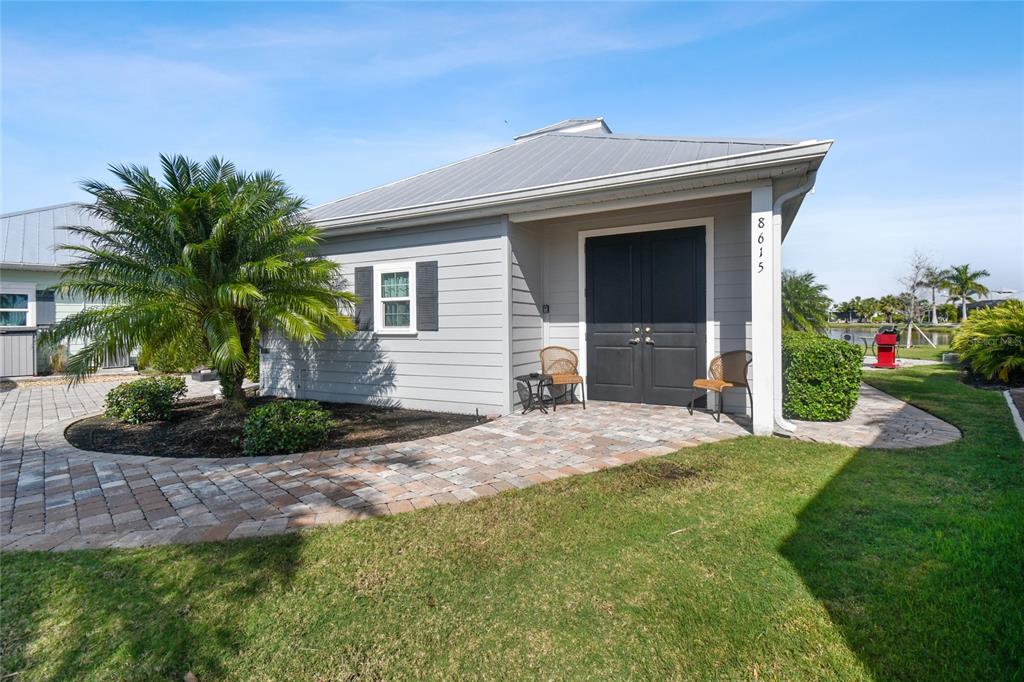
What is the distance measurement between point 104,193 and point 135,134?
11.6ft

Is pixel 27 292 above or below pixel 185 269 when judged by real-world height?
above

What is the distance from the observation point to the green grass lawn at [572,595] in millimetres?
1911

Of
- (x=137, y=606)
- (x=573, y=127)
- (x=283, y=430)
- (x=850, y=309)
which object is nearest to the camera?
(x=137, y=606)

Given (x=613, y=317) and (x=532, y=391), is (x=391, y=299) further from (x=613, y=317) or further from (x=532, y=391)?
(x=613, y=317)

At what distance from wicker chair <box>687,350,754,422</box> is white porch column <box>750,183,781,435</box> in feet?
2.02

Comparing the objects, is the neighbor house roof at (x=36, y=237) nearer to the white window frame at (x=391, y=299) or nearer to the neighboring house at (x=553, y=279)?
the white window frame at (x=391, y=299)

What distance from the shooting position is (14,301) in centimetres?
1263

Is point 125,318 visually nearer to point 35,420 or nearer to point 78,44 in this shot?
point 35,420

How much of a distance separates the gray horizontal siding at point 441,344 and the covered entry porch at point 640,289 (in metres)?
0.30

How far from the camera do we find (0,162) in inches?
214

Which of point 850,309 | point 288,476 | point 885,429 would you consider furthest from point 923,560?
point 850,309

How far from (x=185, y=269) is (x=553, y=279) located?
4.73 metres

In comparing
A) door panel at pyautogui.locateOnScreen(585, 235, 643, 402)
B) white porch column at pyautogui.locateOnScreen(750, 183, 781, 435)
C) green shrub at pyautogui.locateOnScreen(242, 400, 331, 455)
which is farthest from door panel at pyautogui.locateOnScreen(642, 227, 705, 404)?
green shrub at pyautogui.locateOnScreen(242, 400, 331, 455)

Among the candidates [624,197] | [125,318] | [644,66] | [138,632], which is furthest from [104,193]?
[644,66]
